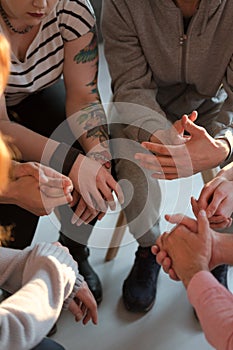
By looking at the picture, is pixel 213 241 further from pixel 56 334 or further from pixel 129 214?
pixel 56 334

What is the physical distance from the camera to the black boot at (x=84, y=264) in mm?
1362

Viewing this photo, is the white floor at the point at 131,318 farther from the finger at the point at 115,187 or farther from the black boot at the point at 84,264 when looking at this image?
the finger at the point at 115,187

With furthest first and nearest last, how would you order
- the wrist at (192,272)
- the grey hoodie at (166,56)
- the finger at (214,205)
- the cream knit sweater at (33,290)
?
the grey hoodie at (166,56)
the finger at (214,205)
the wrist at (192,272)
the cream knit sweater at (33,290)

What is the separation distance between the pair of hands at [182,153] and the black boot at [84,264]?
1.06 ft

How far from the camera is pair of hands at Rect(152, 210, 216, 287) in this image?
0.97 meters

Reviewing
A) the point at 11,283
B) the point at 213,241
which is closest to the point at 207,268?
the point at 213,241

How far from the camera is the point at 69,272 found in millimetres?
927

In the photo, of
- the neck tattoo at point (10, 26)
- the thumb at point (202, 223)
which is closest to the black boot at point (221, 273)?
the thumb at point (202, 223)

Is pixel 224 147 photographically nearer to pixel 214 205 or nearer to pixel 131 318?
pixel 214 205

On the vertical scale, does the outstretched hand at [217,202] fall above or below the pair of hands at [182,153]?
below

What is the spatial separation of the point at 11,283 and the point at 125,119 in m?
0.47

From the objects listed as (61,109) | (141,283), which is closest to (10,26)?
(61,109)

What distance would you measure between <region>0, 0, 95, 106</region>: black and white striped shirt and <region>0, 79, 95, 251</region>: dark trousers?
2.6 inches

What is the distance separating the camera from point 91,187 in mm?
1136
